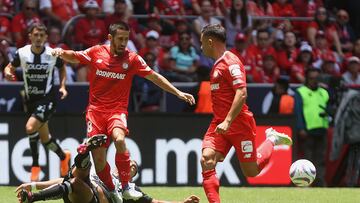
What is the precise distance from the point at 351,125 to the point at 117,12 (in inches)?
200

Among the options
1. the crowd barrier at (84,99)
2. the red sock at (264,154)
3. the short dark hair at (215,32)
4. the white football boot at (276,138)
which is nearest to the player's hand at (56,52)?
the short dark hair at (215,32)

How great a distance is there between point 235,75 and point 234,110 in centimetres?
46

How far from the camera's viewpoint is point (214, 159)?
11867 millimetres

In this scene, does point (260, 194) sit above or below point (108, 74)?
below

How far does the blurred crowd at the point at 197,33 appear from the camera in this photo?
794 inches

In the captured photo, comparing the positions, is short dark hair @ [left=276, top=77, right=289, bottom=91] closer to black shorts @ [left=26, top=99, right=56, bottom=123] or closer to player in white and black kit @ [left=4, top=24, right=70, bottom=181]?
player in white and black kit @ [left=4, top=24, right=70, bottom=181]

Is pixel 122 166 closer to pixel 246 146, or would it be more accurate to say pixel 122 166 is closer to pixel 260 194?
pixel 246 146

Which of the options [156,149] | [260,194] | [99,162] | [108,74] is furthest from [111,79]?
[156,149]

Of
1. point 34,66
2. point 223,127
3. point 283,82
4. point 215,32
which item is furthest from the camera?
point 283,82

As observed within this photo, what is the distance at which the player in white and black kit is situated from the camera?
1603cm

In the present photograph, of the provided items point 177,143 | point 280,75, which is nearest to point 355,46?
point 280,75

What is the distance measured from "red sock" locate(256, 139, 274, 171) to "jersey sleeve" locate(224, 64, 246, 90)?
1189 millimetres

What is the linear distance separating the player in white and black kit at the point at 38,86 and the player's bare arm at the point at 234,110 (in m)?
4.87

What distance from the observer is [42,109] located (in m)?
16.1
